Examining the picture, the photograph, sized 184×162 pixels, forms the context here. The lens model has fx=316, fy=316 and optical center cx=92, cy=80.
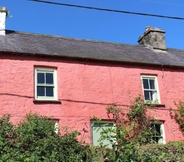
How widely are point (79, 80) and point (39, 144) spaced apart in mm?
5222

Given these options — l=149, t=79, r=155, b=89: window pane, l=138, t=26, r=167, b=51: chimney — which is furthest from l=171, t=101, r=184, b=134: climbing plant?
l=138, t=26, r=167, b=51: chimney

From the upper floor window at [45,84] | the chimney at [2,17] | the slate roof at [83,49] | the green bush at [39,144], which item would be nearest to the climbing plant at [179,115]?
the slate roof at [83,49]

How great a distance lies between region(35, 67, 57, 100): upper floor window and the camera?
1527 cm

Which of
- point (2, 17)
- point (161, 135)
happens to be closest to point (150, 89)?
point (161, 135)

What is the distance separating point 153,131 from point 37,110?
19.1 ft

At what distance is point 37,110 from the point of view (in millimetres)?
14695

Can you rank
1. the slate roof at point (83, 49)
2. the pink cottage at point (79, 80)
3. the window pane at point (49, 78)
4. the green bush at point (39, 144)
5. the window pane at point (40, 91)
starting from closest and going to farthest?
1. the green bush at point (39, 144)
2. the pink cottage at point (79, 80)
3. the window pane at point (40, 91)
4. the window pane at point (49, 78)
5. the slate roof at point (83, 49)

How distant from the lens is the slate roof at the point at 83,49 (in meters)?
16.3

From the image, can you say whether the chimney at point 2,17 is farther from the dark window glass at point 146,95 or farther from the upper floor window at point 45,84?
the dark window glass at point 146,95

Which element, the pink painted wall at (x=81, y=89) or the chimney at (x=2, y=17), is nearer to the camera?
the pink painted wall at (x=81, y=89)

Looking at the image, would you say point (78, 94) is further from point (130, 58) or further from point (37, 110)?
point (130, 58)

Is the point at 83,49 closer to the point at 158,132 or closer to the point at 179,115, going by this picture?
the point at 158,132

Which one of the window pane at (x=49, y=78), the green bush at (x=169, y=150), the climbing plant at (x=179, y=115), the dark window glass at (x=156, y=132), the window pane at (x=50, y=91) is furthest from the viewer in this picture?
the climbing plant at (x=179, y=115)

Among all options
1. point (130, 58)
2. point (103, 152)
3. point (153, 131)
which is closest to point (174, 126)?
point (153, 131)
